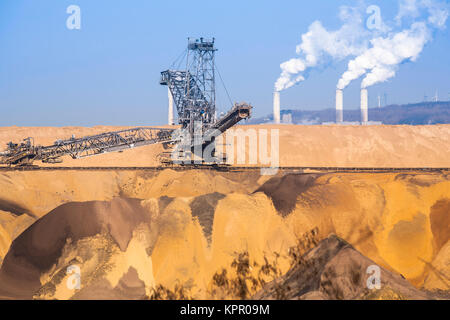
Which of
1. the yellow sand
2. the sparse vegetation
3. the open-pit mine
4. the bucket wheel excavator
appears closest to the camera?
the open-pit mine

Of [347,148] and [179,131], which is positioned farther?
[347,148]

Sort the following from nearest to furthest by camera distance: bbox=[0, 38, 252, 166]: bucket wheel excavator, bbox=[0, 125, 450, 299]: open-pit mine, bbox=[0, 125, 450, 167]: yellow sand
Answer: bbox=[0, 125, 450, 299]: open-pit mine < bbox=[0, 38, 252, 166]: bucket wheel excavator < bbox=[0, 125, 450, 167]: yellow sand

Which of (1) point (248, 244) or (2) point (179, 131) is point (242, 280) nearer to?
(1) point (248, 244)

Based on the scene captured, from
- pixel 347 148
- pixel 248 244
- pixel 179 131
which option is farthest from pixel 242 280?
pixel 347 148

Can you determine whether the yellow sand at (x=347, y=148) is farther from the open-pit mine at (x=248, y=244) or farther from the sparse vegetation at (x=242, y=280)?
the sparse vegetation at (x=242, y=280)

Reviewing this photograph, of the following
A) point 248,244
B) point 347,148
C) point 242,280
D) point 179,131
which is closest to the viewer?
point 242,280

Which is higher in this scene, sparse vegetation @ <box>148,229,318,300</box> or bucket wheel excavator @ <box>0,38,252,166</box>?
bucket wheel excavator @ <box>0,38,252,166</box>

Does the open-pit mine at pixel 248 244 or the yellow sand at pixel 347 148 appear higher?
the yellow sand at pixel 347 148

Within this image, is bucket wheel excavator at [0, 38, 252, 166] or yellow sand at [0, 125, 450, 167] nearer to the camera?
bucket wheel excavator at [0, 38, 252, 166]

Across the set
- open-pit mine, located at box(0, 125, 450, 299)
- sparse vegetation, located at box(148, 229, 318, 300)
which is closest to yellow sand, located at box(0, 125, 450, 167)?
open-pit mine, located at box(0, 125, 450, 299)

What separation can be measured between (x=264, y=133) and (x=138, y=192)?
36.3 metres

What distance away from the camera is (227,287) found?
20.7 metres

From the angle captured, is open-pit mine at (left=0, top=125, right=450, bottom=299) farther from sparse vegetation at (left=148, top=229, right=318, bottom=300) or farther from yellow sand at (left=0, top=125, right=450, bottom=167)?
yellow sand at (left=0, top=125, right=450, bottom=167)

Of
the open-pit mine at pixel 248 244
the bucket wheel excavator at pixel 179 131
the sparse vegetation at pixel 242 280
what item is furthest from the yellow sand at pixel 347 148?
the sparse vegetation at pixel 242 280
